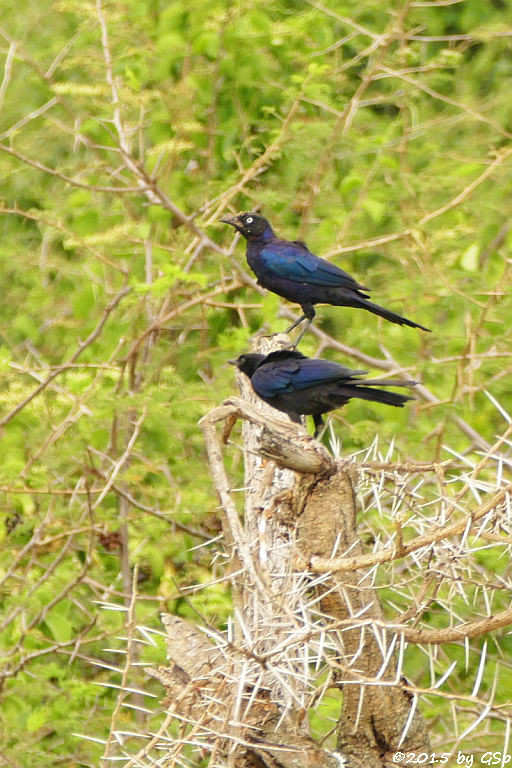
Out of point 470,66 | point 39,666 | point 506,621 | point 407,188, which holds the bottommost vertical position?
point 39,666

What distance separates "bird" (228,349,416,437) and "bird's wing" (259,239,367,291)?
97cm

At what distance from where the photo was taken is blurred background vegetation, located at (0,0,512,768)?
5.91 meters

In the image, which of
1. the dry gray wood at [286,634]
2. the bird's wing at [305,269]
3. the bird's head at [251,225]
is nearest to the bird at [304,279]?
the bird's wing at [305,269]

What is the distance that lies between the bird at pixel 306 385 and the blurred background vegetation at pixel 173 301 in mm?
1314

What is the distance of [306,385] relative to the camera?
411 cm

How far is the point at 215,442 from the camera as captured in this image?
10.3 ft

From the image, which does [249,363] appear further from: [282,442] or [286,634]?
[286,634]

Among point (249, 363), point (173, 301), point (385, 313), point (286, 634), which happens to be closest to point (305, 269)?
point (385, 313)

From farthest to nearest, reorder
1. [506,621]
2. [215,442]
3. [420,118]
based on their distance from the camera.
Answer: [420,118] → [215,442] → [506,621]

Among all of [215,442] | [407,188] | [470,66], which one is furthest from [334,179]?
[215,442]

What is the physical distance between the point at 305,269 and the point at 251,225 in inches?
21.4

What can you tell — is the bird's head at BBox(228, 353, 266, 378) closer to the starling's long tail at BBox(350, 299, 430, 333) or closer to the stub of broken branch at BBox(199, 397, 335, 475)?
the starling's long tail at BBox(350, 299, 430, 333)

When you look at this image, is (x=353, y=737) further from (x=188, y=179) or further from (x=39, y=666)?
(x=188, y=179)

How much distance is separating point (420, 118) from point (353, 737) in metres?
6.28
